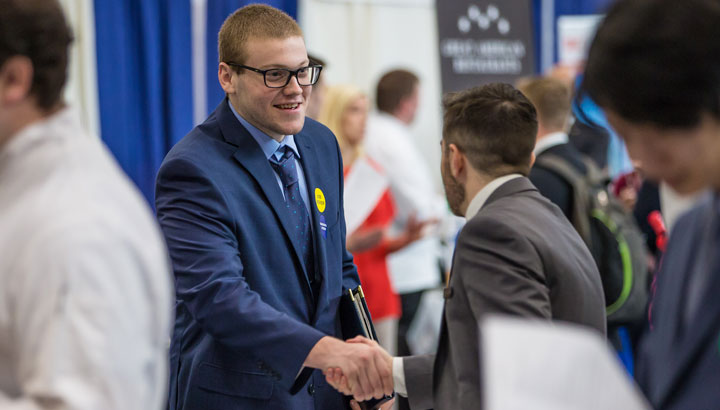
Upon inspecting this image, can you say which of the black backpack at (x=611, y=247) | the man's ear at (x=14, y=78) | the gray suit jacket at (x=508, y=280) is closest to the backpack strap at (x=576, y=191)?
the black backpack at (x=611, y=247)

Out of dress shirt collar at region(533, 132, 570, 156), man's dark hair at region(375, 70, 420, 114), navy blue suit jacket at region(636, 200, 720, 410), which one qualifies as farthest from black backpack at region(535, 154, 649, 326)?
man's dark hair at region(375, 70, 420, 114)

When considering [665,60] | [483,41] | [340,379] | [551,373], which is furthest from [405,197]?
[551,373]

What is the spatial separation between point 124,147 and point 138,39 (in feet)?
2.26

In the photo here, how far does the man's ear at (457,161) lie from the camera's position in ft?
5.86

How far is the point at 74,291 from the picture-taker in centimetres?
92

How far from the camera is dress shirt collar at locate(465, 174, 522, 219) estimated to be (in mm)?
1738

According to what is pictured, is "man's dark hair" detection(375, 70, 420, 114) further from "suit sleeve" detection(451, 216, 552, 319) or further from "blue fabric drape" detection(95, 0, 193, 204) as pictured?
"suit sleeve" detection(451, 216, 552, 319)

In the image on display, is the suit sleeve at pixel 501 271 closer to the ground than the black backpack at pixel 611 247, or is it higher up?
higher up

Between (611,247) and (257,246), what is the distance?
1.68m

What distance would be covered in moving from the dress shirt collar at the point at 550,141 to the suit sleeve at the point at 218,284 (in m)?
1.74

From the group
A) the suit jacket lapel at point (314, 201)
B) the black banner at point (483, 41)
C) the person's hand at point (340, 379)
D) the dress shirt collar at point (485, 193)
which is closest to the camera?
the dress shirt collar at point (485, 193)

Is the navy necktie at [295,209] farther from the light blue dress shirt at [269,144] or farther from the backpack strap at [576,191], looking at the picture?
the backpack strap at [576,191]

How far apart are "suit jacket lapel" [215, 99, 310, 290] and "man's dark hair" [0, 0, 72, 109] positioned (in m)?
0.87

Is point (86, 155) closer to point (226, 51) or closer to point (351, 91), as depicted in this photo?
point (226, 51)
